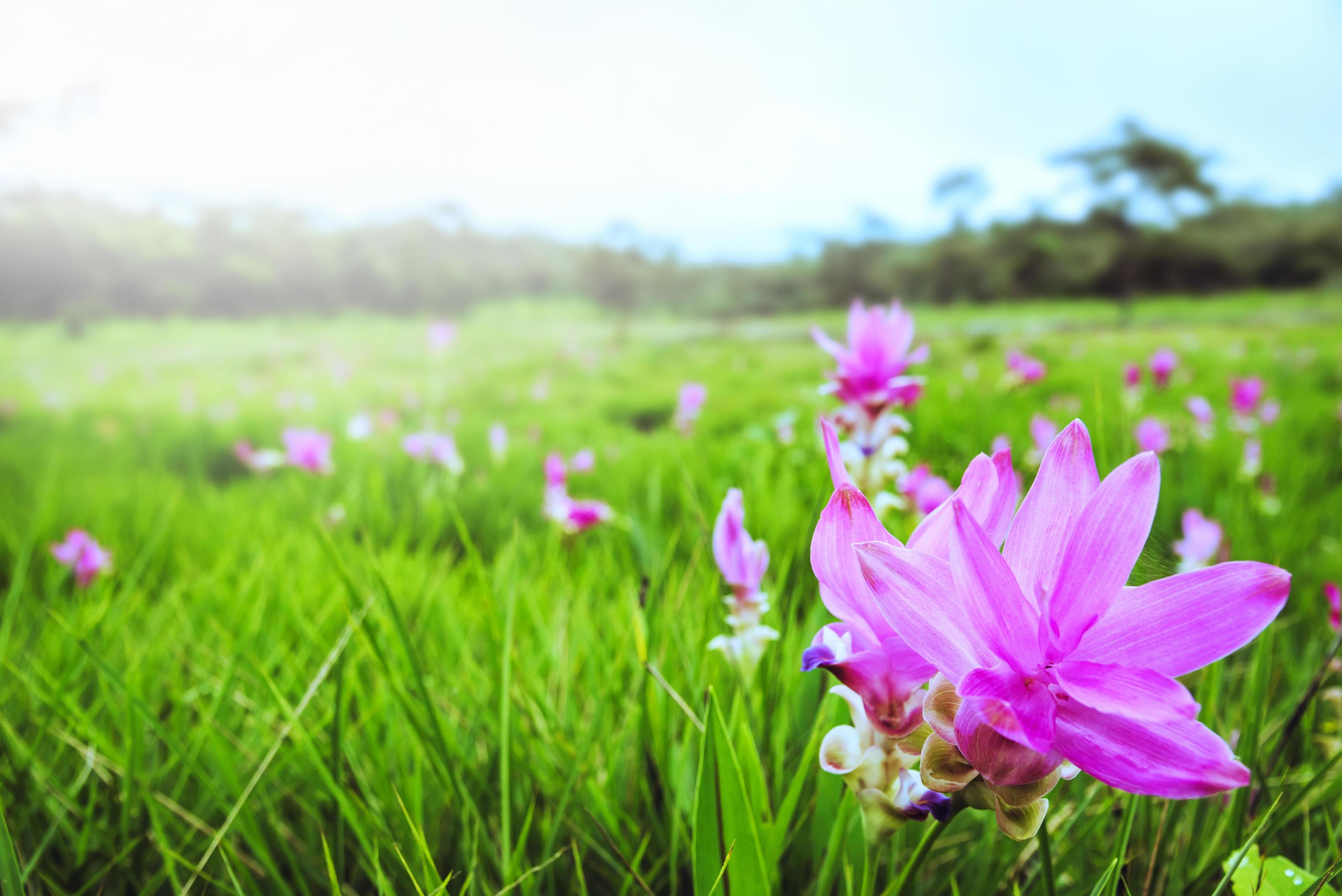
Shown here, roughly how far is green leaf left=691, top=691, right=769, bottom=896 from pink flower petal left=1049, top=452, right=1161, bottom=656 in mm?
179

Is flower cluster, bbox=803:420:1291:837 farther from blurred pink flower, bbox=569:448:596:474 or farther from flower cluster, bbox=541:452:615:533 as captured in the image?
blurred pink flower, bbox=569:448:596:474

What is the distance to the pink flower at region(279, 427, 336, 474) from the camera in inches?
74.5

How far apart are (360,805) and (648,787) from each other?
9.8 inches

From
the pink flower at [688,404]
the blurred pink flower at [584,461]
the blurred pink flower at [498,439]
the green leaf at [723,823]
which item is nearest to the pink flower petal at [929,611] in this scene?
the green leaf at [723,823]

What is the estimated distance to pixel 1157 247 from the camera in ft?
38.5

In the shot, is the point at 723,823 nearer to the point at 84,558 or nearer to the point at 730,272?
the point at 84,558

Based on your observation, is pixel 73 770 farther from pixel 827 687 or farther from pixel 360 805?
pixel 827 687

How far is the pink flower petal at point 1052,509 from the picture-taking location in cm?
29

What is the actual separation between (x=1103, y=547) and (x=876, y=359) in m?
0.53

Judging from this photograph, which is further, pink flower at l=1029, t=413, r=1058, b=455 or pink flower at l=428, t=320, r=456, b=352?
pink flower at l=428, t=320, r=456, b=352

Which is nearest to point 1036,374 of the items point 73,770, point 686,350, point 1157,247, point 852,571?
point 852,571

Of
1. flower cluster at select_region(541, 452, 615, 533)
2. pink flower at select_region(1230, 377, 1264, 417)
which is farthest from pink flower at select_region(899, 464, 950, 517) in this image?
pink flower at select_region(1230, 377, 1264, 417)

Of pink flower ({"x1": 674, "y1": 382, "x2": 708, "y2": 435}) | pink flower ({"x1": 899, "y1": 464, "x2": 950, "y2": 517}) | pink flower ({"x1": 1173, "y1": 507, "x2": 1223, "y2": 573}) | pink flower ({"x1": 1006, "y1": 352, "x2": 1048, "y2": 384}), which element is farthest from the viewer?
pink flower ({"x1": 1006, "y1": 352, "x2": 1048, "y2": 384})

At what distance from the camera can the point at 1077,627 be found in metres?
0.28
